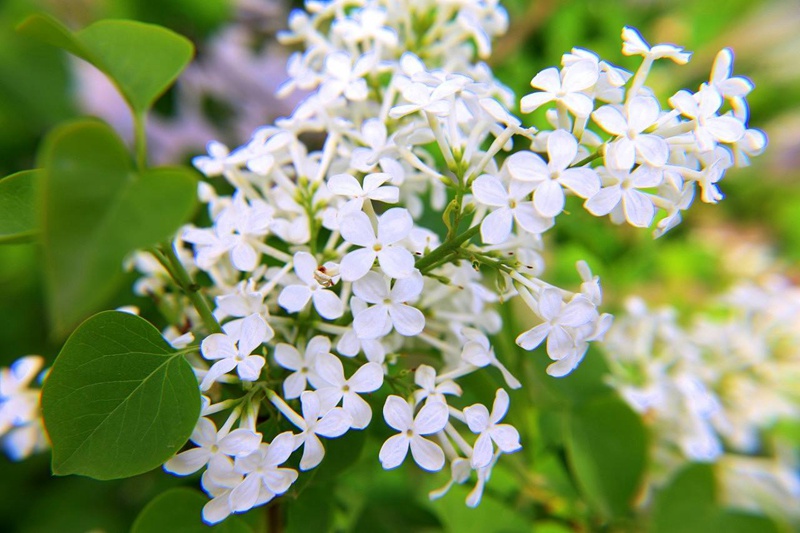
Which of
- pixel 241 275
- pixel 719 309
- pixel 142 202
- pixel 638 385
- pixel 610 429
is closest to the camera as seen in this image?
pixel 142 202

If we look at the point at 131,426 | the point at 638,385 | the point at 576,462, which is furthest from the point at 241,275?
the point at 638,385

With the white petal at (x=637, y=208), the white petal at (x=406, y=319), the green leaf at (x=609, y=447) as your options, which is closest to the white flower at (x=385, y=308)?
the white petal at (x=406, y=319)

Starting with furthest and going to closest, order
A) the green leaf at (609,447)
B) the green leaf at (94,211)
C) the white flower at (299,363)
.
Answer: the green leaf at (609,447), the white flower at (299,363), the green leaf at (94,211)

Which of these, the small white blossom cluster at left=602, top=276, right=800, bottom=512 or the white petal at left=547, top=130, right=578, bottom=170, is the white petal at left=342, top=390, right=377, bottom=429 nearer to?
the white petal at left=547, top=130, right=578, bottom=170

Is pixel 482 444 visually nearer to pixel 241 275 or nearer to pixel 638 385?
pixel 241 275

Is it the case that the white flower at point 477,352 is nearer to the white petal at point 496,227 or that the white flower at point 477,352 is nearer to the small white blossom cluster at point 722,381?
the white petal at point 496,227

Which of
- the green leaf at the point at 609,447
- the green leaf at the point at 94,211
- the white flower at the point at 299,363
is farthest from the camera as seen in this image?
the green leaf at the point at 609,447
